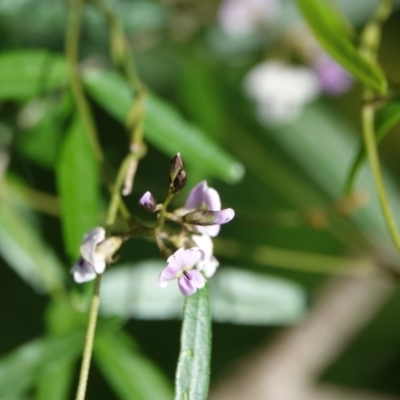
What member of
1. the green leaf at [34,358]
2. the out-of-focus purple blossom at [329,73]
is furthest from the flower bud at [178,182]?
the out-of-focus purple blossom at [329,73]

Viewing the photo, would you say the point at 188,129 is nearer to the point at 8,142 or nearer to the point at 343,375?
the point at 8,142

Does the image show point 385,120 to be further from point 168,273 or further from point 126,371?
point 126,371

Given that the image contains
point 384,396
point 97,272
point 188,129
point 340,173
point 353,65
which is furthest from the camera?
point 384,396

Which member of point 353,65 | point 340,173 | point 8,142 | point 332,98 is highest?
point 332,98

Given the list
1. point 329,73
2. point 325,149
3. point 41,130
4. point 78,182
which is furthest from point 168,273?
point 325,149

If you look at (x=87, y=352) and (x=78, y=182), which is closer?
(x=87, y=352)

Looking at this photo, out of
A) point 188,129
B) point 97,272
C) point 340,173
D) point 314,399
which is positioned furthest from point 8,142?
point 314,399

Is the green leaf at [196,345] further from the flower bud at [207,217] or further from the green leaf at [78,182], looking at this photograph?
the green leaf at [78,182]
